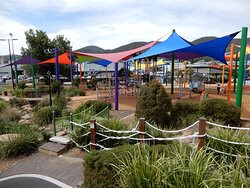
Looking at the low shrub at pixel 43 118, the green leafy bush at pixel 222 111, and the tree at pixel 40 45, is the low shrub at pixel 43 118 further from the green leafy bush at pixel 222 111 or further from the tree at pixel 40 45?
the tree at pixel 40 45

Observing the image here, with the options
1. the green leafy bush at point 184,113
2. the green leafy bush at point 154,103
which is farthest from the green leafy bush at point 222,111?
the green leafy bush at point 154,103

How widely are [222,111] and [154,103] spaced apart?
2154 millimetres

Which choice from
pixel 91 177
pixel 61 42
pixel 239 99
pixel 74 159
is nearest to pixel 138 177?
pixel 91 177

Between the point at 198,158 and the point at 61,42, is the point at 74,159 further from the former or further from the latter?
the point at 61,42

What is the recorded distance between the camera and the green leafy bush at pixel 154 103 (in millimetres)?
6230

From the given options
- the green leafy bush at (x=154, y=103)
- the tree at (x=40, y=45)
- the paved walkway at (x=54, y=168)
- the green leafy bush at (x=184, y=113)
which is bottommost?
the paved walkway at (x=54, y=168)

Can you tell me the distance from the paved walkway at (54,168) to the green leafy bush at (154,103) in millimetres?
2360

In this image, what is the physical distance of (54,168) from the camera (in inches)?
187

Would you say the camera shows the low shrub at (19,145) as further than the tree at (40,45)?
No

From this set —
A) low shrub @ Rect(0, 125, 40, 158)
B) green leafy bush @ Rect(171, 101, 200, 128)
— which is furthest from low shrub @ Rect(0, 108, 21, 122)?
green leafy bush @ Rect(171, 101, 200, 128)

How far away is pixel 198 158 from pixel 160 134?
2.51m

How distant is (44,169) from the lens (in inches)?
187

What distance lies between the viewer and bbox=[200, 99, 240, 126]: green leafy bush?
6.41 m

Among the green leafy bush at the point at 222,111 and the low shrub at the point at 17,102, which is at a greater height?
the green leafy bush at the point at 222,111
